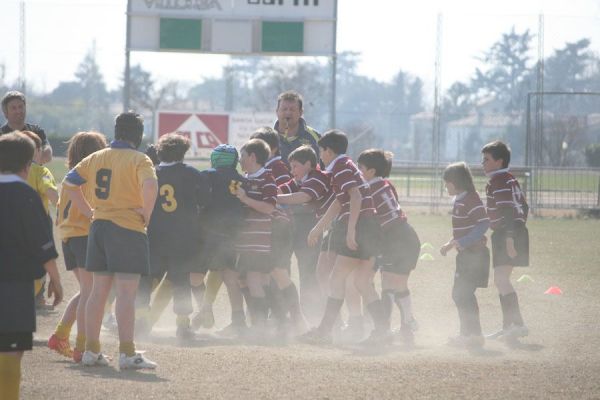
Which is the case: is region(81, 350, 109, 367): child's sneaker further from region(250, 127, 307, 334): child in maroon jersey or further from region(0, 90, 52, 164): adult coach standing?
region(0, 90, 52, 164): adult coach standing

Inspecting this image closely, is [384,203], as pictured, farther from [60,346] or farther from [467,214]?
[60,346]

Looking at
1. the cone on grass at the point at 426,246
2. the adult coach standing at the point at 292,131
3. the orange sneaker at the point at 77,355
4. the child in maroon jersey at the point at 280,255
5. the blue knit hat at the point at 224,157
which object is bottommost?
the cone on grass at the point at 426,246

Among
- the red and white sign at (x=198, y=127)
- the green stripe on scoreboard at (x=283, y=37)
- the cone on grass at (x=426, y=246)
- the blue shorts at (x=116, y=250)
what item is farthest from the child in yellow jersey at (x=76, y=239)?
the red and white sign at (x=198, y=127)

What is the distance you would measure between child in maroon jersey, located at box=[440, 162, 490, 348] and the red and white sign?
42.7 ft

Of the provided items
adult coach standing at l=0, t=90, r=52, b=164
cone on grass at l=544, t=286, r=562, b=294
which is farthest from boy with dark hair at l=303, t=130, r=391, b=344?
cone on grass at l=544, t=286, r=562, b=294

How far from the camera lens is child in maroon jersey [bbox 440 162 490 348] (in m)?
8.80

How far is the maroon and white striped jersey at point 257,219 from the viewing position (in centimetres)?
876

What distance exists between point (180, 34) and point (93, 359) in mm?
13185

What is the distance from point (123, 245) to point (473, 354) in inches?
123

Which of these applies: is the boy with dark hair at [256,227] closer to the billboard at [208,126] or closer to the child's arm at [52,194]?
the child's arm at [52,194]

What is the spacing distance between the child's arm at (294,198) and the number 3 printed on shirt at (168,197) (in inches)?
41.8

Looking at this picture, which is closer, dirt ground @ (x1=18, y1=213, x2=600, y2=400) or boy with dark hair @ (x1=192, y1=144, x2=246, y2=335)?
dirt ground @ (x1=18, y1=213, x2=600, y2=400)

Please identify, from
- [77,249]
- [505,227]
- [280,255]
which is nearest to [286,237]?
[280,255]

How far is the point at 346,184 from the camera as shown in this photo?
853cm
